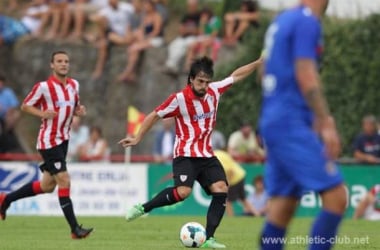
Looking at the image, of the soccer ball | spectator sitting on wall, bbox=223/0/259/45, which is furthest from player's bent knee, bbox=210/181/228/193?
spectator sitting on wall, bbox=223/0/259/45

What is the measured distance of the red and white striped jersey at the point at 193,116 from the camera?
14352mm

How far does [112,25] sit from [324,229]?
2009 centimetres

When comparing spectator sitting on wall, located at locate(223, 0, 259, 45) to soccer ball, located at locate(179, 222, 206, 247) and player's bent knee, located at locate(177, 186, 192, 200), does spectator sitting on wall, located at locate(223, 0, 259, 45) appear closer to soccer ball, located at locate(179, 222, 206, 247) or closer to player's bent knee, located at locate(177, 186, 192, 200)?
player's bent knee, located at locate(177, 186, 192, 200)

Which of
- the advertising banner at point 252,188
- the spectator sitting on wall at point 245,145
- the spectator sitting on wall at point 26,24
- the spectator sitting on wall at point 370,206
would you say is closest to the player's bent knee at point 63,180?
the advertising banner at point 252,188

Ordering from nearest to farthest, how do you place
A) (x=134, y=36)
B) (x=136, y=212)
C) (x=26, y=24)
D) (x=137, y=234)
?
(x=136, y=212) → (x=137, y=234) → (x=134, y=36) → (x=26, y=24)

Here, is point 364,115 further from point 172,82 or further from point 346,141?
point 172,82

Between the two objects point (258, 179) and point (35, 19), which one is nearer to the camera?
point (258, 179)

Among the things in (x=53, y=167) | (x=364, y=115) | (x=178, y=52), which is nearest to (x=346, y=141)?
(x=364, y=115)

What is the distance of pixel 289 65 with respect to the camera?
28.6ft

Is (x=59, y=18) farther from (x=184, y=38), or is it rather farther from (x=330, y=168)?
(x=330, y=168)

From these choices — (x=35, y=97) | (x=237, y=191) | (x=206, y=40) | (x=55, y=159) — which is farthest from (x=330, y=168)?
(x=206, y=40)

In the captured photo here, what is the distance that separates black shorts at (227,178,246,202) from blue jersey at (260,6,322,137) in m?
14.8

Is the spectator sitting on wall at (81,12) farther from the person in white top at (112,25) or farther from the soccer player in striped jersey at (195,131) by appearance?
the soccer player in striped jersey at (195,131)

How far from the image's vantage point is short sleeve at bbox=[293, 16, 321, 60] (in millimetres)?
8539
